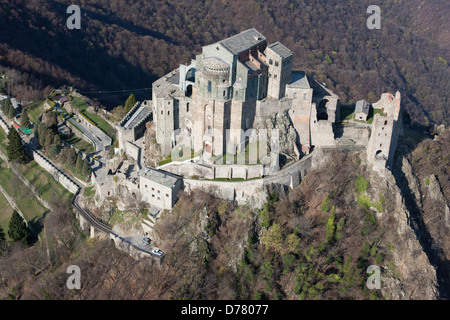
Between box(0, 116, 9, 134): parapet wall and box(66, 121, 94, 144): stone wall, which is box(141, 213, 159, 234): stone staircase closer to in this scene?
box(66, 121, 94, 144): stone wall

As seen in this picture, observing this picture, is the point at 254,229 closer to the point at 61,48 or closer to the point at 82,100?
the point at 82,100

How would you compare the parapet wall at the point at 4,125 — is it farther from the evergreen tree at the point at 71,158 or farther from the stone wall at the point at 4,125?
the evergreen tree at the point at 71,158

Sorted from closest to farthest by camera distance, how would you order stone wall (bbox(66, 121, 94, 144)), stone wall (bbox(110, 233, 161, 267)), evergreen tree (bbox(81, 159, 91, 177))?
stone wall (bbox(110, 233, 161, 267)) → evergreen tree (bbox(81, 159, 91, 177)) → stone wall (bbox(66, 121, 94, 144))

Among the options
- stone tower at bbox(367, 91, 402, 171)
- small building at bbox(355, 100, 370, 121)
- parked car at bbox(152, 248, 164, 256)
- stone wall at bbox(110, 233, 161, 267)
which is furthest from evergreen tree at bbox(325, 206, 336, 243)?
stone wall at bbox(110, 233, 161, 267)

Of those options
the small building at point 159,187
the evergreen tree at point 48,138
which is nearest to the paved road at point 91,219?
the small building at point 159,187

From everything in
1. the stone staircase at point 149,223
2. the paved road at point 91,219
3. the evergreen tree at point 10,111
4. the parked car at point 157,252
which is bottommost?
the paved road at point 91,219

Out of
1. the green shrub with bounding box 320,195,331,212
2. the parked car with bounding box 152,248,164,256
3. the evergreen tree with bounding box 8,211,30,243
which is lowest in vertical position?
the evergreen tree with bounding box 8,211,30,243

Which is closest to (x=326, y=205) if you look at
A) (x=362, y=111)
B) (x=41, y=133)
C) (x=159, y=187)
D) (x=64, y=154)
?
(x=362, y=111)

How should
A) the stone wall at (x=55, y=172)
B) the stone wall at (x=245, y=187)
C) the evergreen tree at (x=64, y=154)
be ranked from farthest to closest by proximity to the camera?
the evergreen tree at (x=64, y=154) < the stone wall at (x=55, y=172) < the stone wall at (x=245, y=187)
